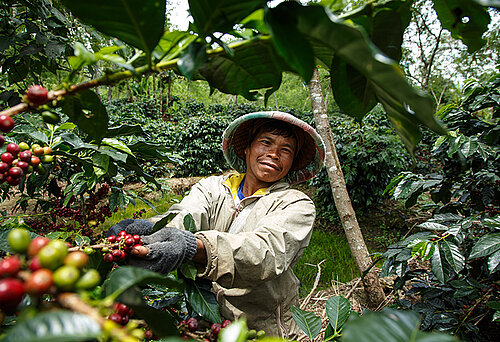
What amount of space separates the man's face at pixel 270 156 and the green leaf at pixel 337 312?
97 centimetres

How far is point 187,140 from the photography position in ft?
24.2

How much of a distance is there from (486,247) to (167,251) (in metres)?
1.18

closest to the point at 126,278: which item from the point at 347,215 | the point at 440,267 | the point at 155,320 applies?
the point at 155,320

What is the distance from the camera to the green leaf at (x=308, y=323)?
2.61 feet

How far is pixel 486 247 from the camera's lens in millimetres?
1109

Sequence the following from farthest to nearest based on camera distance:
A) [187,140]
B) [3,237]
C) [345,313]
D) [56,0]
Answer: [187,140] < [56,0] < [345,313] < [3,237]

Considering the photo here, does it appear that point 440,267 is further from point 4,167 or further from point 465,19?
point 4,167

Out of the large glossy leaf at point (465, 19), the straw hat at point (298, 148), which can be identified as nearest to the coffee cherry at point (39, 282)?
the large glossy leaf at point (465, 19)

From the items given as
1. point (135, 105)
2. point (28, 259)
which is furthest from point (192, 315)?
point (135, 105)

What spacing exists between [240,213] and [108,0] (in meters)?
1.51

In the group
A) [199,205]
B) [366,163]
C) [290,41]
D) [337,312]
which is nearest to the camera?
[290,41]

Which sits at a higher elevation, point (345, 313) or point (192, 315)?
point (345, 313)

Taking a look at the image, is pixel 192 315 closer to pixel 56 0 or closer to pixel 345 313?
pixel 345 313

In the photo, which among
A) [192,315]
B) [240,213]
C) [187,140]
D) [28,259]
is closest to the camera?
[28,259]
